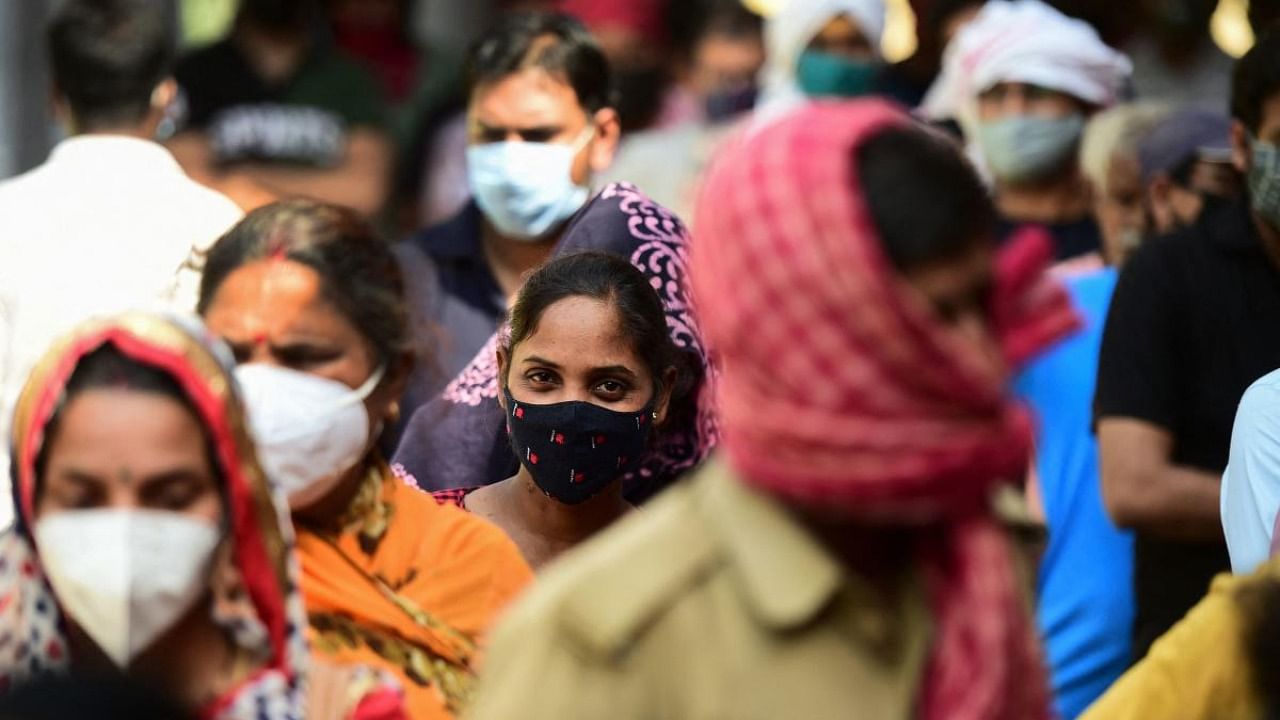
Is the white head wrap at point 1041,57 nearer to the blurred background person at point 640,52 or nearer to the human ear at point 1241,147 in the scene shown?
the blurred background person at point 640,52

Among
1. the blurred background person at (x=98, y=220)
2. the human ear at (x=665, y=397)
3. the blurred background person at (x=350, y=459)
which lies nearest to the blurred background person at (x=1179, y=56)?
the blurred background person at (x=98, y=220)

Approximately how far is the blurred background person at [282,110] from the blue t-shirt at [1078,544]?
9.90 feet

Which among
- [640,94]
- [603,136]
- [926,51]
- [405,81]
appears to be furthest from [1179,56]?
[603,136]

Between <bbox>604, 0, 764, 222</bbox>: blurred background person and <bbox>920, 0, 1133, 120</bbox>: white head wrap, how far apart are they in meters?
0.82

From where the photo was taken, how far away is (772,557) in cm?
243

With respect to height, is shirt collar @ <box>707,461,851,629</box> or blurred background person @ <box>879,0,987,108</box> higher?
shirt collar @ <box>707,461,851,629</box>

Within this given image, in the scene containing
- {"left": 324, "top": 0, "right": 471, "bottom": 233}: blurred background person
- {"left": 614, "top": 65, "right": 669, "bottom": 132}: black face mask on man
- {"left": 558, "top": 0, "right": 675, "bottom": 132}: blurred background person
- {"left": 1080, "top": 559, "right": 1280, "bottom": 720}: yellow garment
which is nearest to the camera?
{"left": 1080, "top": 559, "right": 1280, "bottom": 720}: yellow garment

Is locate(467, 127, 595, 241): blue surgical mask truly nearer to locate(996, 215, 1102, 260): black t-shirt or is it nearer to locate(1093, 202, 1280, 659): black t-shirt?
locate(996, 215, 1102, 260): black t-shirt

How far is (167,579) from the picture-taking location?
297cm

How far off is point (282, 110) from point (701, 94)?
241 centimetres

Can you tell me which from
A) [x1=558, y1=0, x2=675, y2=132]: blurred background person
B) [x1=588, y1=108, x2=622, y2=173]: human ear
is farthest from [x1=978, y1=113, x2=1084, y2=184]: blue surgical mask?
[x1=558, y1=0, x2=675, y2=132]: blurred background person

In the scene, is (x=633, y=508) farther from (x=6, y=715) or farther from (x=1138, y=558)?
(x=6, y=715)

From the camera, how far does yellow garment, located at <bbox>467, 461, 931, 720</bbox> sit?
7.75ft

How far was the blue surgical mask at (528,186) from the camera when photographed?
6.45 metres
